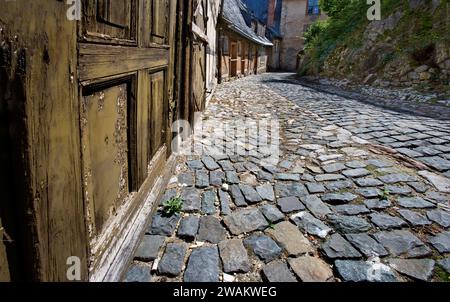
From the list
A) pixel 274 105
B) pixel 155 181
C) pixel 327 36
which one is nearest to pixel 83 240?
pixel 155 181

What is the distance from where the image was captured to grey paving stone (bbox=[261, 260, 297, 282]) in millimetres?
1862

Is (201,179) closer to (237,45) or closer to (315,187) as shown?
(315,187)

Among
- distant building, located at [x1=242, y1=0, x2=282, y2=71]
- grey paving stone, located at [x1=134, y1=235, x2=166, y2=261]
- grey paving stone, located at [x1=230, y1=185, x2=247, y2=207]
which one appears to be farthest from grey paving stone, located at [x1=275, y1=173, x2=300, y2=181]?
distant building, located at [x1=242, y1=0, x2=282, y2=71]

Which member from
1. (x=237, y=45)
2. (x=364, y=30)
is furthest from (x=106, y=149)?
(x=237, y=45)

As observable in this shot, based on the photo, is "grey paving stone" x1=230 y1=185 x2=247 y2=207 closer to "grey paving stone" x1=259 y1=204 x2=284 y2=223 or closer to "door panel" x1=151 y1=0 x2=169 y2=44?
"grey paving stone" x1=259 y1=204 x2=284 y2=223

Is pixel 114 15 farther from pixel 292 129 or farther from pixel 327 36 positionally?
pixel 327 36

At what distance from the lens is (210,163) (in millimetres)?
3830

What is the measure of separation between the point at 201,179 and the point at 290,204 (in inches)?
43.5

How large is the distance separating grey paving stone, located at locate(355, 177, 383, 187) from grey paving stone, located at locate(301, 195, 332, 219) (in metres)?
0.67

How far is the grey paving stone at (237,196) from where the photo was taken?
9.29ft

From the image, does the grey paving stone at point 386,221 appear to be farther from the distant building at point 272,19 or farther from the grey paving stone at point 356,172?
the distant building at point 272,19

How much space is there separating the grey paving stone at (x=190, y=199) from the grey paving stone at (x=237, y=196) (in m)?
0.37

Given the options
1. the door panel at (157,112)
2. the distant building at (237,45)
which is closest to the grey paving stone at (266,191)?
the door panel at (157,112)
